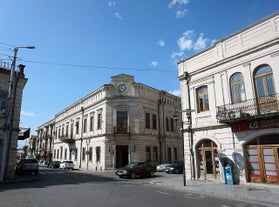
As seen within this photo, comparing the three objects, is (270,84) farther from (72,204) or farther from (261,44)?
(72,204)

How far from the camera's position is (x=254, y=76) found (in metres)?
13.7

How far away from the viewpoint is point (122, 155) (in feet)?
99.7

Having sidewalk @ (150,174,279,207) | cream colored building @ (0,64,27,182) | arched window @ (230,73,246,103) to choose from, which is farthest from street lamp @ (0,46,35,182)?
arched window @ (230,73,246,103)

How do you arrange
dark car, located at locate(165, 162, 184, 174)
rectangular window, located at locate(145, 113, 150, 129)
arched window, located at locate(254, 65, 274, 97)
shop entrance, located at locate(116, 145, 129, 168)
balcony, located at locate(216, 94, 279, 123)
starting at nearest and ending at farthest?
1. balcony, located at locate(216, 94, 279, 123)
2. arched window, located at locate(254, 65, 274, 97)
3. dark car, located at locate(165, 162, 184, 174)
4. shop entrance, located at locate(116, 145, 129, 168)
5. rectangular window, located at locate(145, 113, 150, 129)

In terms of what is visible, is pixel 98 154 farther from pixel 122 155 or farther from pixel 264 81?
pixel 264 81

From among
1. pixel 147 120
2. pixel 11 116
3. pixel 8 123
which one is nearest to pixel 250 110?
pixel 8 123

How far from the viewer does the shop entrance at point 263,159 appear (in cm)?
1239

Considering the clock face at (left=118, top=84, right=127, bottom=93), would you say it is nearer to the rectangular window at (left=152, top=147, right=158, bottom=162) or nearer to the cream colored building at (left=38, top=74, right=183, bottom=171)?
the cream colored building at (left=38, top=74, right=183, bottom=171)

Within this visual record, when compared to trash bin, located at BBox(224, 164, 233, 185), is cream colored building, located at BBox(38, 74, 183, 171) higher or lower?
higher

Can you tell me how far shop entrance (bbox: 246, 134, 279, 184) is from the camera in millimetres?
12391

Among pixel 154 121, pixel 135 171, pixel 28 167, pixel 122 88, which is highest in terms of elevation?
pixel 122 88

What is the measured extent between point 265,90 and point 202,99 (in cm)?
453

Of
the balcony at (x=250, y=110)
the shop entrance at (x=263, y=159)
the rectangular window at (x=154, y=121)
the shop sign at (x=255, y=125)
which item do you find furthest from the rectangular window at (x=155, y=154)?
the shop entrance at (x=263, y=159)

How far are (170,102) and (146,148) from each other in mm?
10172
